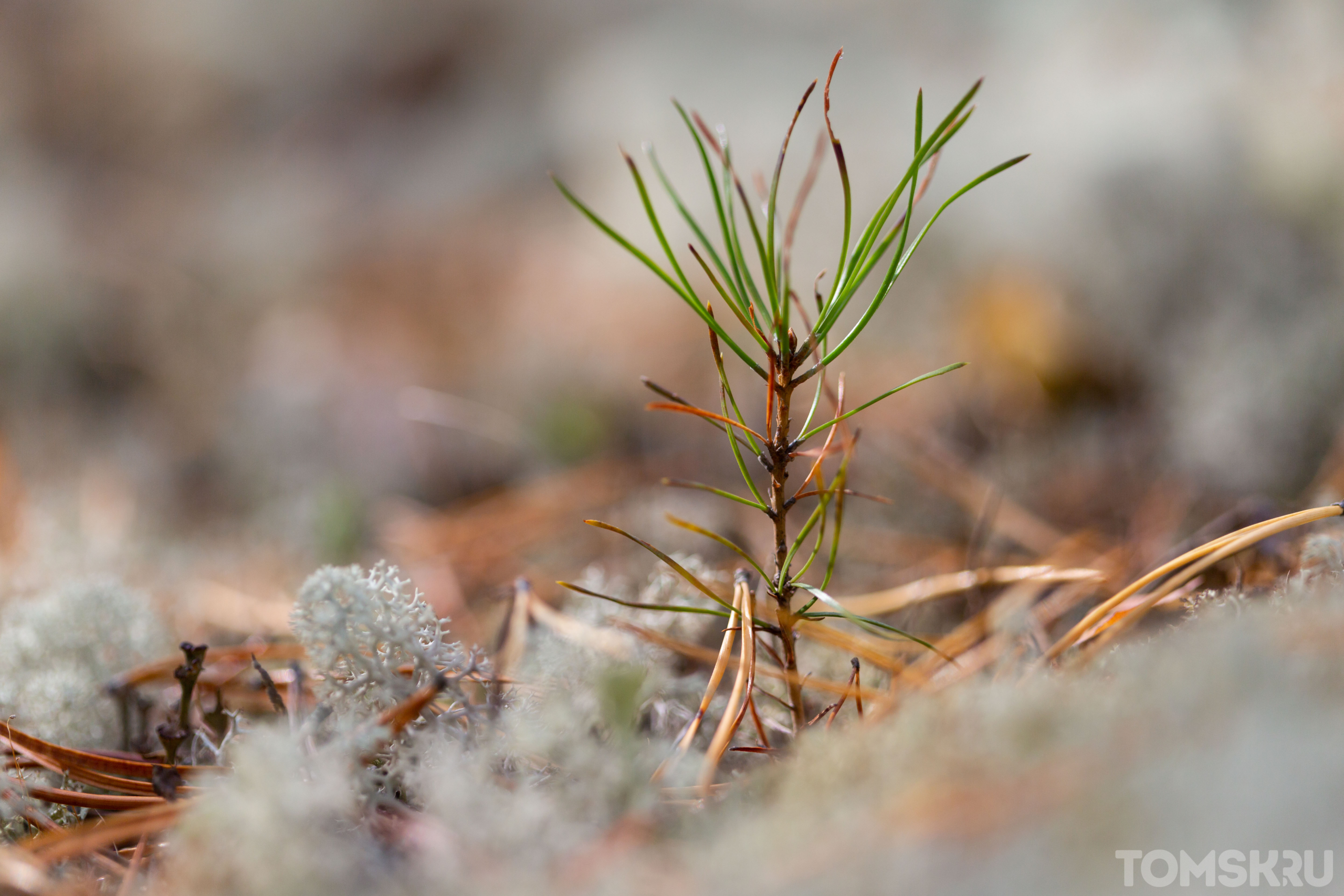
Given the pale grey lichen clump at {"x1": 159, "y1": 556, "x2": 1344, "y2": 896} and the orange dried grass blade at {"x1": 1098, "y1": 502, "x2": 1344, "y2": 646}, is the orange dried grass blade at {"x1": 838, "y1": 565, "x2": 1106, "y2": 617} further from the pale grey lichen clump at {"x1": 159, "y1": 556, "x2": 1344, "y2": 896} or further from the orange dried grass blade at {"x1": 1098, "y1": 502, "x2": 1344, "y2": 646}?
the pale grey lichen clump at {"x1": 159, "y1": 556, "x2": 1344, "y2": 896}

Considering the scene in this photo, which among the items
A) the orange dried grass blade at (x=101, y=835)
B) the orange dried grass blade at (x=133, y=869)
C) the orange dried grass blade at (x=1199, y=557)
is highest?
the orange dried grass blade at (x=1199, y=557)

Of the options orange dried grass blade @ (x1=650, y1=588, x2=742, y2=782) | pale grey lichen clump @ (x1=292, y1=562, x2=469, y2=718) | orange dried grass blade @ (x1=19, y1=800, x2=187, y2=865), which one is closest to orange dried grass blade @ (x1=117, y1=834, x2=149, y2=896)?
orange dried grass blade @ (x1=19, y1=800, x2=187, y2=865)

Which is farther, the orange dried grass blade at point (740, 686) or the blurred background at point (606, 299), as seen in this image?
the blurred background at point (606, 299)

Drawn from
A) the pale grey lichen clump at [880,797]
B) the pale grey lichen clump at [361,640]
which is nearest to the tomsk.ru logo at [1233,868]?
the pale grey lichen clump at [880,797]

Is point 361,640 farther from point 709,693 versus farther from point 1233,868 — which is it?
point 1233,868

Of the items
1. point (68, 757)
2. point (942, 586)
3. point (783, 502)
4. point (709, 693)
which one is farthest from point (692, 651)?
point (68, 757)

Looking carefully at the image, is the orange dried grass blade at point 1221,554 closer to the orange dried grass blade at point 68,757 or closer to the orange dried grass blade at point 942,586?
the orange dried grass blade at point 942,586

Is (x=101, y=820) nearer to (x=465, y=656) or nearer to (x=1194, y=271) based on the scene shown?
(x=465, y=656)
